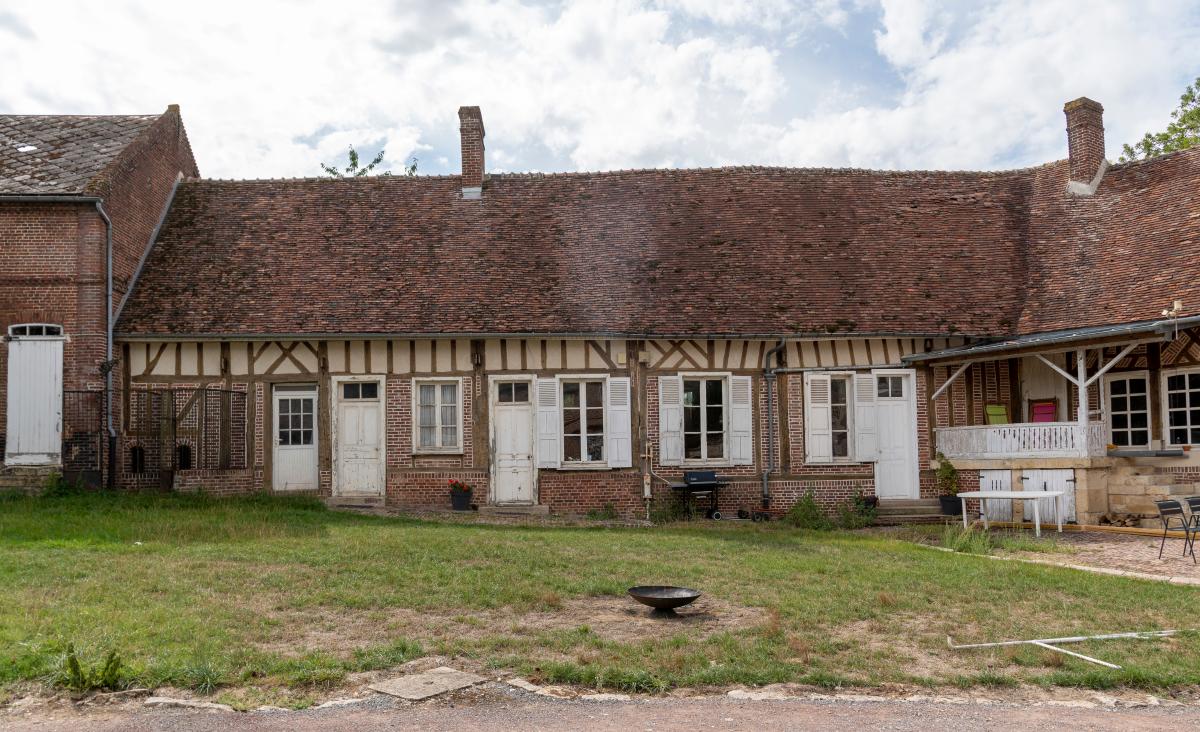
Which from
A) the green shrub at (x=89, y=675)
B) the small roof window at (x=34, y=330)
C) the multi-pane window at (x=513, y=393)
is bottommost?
the green shrub at (x=89, y=675)

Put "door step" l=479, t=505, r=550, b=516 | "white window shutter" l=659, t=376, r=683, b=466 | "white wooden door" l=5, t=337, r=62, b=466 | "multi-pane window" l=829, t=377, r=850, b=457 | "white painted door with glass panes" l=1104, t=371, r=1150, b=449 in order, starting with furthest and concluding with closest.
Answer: "multi-pane window" l=829, t=377, r=850, b=457 → "white window shutter" l=659, t=376, r=683, b=466 → "door step" l=479, t=505, r=550, b=516 → "white wooden door" l=5, t=337, r=62, b=466 → "white painted door with glass panes" l=1104, t=371, r=1150, b=449

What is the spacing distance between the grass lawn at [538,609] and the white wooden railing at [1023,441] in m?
4.08

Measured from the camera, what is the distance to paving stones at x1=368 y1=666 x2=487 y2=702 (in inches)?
214

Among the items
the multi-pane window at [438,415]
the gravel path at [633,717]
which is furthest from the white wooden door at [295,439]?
the gravel path at [633,717]

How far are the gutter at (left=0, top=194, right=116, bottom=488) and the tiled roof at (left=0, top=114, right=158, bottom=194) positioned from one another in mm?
168

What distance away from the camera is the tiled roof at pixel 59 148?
51.2ft

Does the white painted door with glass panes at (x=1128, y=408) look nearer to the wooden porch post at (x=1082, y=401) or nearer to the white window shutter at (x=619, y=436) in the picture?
the wooden porch post at (x=1082, y=401)

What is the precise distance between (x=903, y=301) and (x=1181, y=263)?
157 inches

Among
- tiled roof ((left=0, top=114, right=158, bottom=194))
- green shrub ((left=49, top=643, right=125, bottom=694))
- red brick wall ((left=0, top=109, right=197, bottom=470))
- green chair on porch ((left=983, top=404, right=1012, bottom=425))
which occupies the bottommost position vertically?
green shrub ((left=49, top=643, right=125, bottom=694))

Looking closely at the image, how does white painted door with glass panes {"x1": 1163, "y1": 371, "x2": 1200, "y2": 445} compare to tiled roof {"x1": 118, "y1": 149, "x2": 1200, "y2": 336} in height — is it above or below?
below

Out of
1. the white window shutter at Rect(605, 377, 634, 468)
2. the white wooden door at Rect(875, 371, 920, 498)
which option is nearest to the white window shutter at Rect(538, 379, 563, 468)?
the white window shutter at Rect(605, 377, 634, 468)

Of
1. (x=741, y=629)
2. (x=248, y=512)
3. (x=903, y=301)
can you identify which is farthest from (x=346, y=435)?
(x=741, y=629)

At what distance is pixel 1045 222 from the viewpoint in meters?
18.0

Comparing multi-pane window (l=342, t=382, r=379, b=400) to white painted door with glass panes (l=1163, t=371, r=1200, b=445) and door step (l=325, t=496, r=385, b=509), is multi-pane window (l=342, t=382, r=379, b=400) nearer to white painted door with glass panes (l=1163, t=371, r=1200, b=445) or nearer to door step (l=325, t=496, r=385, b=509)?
door step (l=325, t=496, r=385, b=509)
